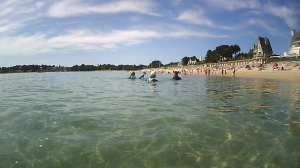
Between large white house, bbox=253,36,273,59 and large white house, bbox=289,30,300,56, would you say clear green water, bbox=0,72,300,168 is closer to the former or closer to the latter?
large white house, bbox=289,30,300,56

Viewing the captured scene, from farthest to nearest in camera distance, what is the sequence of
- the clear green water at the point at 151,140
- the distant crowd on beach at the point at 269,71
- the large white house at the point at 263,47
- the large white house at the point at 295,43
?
the large white house at the point at 263,47, the large white house at the point at 295,43, the distant crowd on beach at the point at 269,71, the clear green water at the point at 151,140

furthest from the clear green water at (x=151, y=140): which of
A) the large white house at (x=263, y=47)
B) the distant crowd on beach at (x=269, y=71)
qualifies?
the large white house at (x=263, y=47)

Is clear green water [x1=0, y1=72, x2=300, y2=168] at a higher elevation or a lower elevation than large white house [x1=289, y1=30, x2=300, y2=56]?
lower

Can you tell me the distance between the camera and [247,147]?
5.73m

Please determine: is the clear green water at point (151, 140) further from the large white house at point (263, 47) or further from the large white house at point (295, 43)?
the large white house at point (263, 47)

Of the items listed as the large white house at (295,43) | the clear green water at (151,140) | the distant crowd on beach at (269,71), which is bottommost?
the clear green water at (151,140)

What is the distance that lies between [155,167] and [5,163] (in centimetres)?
386

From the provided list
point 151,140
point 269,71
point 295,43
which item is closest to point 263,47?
point 295,43

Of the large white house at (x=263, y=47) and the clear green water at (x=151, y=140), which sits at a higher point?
the large white house at (x=263, y=47)

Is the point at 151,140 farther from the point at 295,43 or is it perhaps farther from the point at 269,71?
the point at 295,43

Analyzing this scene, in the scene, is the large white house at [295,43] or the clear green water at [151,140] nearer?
the clear green water at [151,140]

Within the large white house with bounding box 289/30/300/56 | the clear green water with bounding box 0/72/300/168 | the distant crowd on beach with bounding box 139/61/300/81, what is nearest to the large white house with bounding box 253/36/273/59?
the large white house with bounding box 289/30/300/56

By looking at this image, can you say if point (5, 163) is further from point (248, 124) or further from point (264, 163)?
point (248, 124)

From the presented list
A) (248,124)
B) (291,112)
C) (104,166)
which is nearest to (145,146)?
(104,166)
